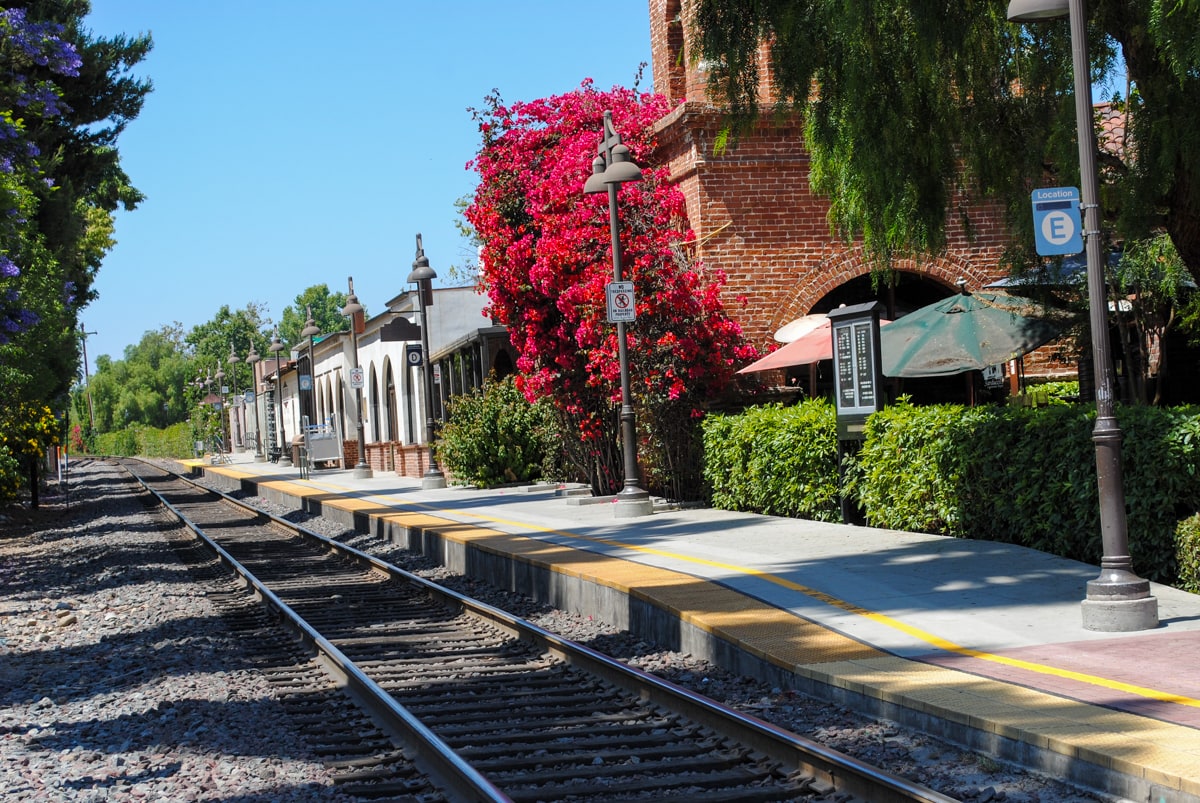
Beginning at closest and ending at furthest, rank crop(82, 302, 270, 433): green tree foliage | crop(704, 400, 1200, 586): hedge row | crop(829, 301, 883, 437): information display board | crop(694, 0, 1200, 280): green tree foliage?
crop(704, 400, 1200, 586): hedge row, crop(694, 0, 1200, 280): green tree foliage, crop(829, 301, 883, 437): information display board, crop(82, 302, 270, 433): green tree foliage

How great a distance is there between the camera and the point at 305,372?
57844 mm

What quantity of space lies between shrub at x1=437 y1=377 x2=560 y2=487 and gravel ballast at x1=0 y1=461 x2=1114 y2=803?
34.8ft

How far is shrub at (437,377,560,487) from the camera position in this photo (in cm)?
2711

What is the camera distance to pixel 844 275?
20000mm

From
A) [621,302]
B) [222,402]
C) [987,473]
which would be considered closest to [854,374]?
[987,473]

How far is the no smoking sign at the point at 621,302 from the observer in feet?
56.3

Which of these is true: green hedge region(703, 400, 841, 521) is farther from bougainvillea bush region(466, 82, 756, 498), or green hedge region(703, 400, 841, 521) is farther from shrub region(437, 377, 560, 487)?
shrub region(437, 377, 560, 487)

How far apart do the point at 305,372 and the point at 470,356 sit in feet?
87.7

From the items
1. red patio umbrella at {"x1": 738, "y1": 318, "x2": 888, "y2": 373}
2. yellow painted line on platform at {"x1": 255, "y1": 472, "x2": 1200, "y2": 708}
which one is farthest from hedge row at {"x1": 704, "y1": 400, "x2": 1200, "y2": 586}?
yellow painted line on platform at {"x1": 255, "y1": 472, "x2": 1200, "y2": 708}

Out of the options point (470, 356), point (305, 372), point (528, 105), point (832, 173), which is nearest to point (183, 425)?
point (305, 372)

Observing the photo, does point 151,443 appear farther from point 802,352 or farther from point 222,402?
point 802,352

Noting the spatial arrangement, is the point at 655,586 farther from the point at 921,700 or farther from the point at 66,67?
the point at 66,67

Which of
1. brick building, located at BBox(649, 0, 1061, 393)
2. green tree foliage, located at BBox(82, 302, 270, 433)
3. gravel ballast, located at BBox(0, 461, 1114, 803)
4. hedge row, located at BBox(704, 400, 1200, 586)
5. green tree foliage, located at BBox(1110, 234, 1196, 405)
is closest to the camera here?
gravel ballast, located at BBox(0, 461, 1114, 803)

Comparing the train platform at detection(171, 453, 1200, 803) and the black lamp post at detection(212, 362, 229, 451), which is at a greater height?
the black lamp post at detection(212, 362, 229, 451)
